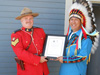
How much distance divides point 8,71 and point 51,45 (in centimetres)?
149

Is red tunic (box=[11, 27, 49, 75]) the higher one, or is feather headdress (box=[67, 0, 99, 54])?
feather headdress (box=[67, 0, 99, 54])

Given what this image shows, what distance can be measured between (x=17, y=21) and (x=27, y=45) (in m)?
1.10

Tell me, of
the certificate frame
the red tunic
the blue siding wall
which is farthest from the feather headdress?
the blue siding wall

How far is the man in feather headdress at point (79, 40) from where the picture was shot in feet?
7.20

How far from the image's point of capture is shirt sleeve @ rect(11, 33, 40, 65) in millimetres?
2152

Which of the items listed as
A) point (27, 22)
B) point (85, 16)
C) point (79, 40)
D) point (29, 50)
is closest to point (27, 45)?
point (29, 50)

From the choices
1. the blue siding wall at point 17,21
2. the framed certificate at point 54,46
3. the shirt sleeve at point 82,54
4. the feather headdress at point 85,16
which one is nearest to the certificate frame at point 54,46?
the framed certificate at point 54,46

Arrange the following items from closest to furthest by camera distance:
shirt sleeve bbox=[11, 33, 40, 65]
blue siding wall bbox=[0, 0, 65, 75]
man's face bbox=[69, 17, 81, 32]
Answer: shirt sleeve bbox=[11, 33, 40, 65] → man's face bbox=[69, 17, 81, 32] → blue siding wall bbox=[0, 0, 65, 75]

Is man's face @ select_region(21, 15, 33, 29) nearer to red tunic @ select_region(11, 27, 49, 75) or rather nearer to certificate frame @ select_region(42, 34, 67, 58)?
red tunic @ select_region(11, 27, 49, 75)

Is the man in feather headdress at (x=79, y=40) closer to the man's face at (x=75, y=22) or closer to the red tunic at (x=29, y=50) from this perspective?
the man's face at (x=75, y=22)

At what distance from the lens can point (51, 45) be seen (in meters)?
2.37

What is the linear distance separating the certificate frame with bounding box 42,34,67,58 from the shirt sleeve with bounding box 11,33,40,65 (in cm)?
20

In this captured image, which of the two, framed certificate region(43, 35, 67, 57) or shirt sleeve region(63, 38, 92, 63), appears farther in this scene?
framed certificate region(43, 35, 67, 57)

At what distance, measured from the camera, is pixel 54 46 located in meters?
2.36
